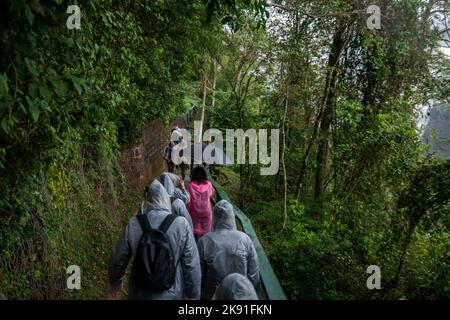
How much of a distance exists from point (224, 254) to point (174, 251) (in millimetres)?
658

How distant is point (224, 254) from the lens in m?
4.07

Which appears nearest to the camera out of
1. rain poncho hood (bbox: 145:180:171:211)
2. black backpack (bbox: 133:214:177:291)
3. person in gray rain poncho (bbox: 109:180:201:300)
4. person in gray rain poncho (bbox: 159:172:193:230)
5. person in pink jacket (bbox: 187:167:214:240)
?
black backpack (bbox: 133:214:177:291)

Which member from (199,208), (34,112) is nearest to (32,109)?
(34,112)

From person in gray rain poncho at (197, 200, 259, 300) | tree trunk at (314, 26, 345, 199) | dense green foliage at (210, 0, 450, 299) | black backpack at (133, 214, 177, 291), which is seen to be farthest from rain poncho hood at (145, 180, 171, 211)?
tree trunk at (314, 26, 345, 199)

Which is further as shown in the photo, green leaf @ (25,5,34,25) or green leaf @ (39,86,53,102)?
green leaf @ (39,86,53,102)

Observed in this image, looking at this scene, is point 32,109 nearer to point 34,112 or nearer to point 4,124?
point 34,112

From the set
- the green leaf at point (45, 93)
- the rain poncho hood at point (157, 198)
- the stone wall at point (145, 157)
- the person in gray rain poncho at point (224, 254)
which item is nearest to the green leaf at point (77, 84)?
the green leaf at point (45, 93)

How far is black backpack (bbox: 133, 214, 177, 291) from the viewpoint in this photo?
11.4ft

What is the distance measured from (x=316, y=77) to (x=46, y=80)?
800cm

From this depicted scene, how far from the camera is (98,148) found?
7.15 meters

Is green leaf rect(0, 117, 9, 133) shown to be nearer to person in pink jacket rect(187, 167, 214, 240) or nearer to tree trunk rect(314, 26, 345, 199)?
person in pink jacket rect(187, 167, 214, 240)

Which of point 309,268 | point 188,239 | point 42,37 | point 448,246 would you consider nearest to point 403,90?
point 448,246

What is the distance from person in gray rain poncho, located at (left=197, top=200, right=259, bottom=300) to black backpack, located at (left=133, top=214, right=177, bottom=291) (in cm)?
64
